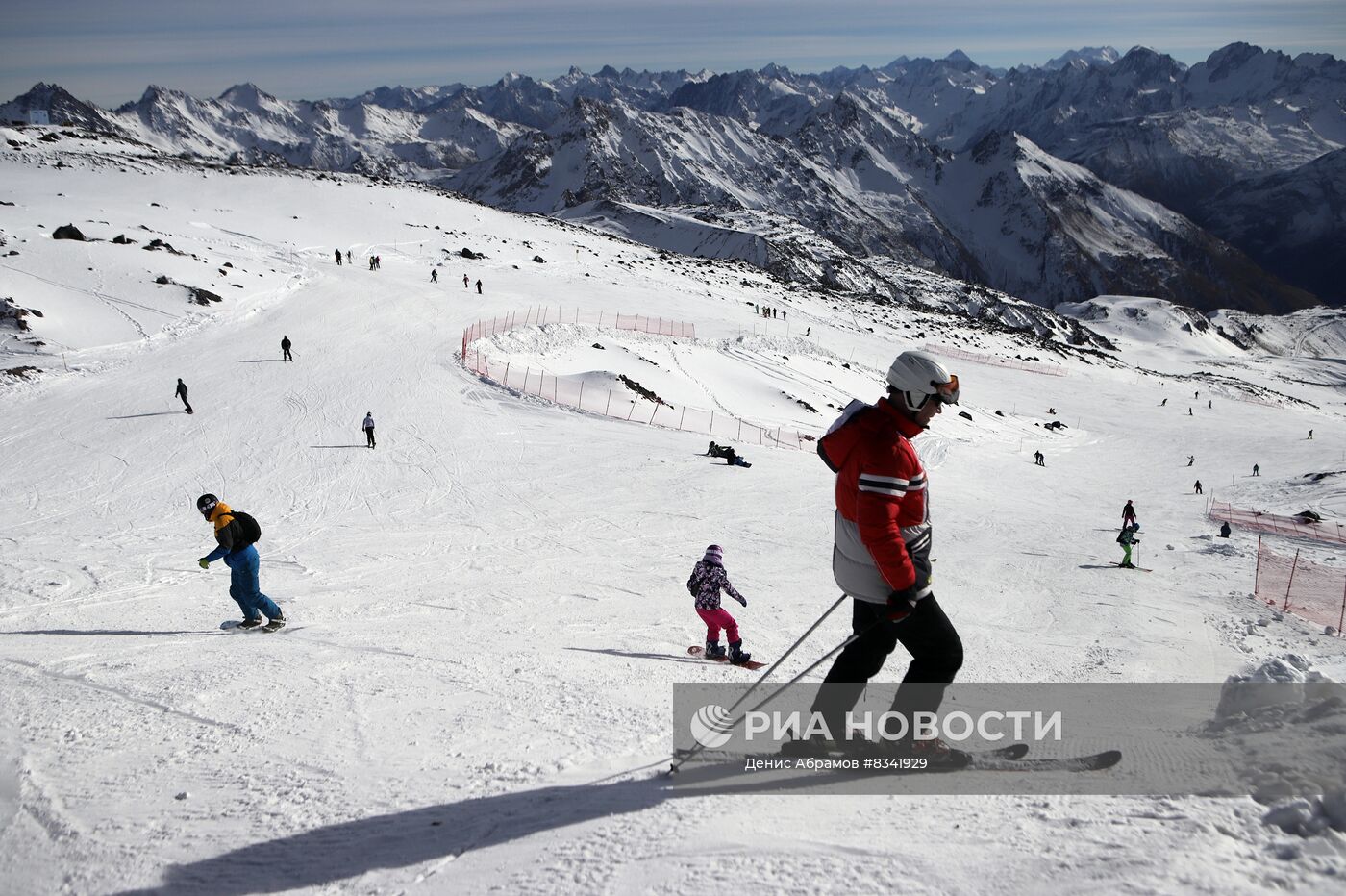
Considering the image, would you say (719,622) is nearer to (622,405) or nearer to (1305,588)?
(1305,588)

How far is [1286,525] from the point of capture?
78.5 feet

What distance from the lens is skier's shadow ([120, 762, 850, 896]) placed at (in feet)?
11.9

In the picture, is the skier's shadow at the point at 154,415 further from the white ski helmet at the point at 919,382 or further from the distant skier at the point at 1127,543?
the distant skier at the point at 1127,543

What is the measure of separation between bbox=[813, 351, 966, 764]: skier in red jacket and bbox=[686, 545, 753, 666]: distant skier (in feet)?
11.7

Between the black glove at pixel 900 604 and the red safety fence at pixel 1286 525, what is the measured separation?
23.6 metres

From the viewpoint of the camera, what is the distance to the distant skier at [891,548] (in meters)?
3.92

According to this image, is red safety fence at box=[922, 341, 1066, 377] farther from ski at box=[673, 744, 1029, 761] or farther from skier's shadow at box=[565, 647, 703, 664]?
ski at box=[673, 744, 1029, 761]

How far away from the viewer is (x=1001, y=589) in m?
13.1

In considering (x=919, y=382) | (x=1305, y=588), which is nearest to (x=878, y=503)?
(x=919, y=382)

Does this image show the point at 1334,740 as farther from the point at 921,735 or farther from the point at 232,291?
the point at 232,291

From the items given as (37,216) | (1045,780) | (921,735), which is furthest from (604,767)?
(37,216)

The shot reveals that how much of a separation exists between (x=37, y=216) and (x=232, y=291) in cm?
2007

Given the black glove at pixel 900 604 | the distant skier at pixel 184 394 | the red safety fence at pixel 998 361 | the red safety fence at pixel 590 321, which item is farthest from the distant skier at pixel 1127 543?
the red safety fence at pixel 998 361

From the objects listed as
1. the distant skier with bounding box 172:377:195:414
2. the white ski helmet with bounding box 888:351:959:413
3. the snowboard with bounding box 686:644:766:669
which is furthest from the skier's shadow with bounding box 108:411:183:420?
the white ski helmet with bounding box 888:351:959:413
